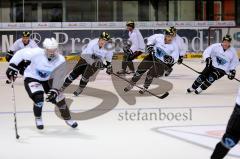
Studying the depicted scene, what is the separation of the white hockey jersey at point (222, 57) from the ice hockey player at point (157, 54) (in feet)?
2.01

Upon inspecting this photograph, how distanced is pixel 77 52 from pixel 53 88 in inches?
385

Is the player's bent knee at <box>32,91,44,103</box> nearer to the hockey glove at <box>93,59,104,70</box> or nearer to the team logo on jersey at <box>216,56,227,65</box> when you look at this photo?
the hockey glove at <box>93,59,104,70</box>

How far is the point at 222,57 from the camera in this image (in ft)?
31.7

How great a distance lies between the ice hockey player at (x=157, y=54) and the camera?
9.77m

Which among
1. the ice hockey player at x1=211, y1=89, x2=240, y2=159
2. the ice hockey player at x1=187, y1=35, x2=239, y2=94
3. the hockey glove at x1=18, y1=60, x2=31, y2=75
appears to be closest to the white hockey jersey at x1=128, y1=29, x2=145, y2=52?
the ice hockey player at x1=187, y1=35, x2=239, y2=94

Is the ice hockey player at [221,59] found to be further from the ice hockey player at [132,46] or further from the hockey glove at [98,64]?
the ice hockey player at [132,46]

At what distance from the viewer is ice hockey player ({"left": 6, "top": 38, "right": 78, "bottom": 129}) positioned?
6.39 metres

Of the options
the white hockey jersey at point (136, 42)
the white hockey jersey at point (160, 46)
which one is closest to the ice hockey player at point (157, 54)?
the white hockey jersey at point (160, 46)

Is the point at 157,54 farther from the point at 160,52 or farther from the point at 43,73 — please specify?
the point at 43,73

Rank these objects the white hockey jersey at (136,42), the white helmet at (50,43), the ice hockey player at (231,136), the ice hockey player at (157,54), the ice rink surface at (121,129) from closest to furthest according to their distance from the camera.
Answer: the ice hockey player at (231,136) < the ice rink surface at (121,129) < the white helmet at (50,43) < the ice hockey player at (157,54) < the white hockey jersey at (136,42)

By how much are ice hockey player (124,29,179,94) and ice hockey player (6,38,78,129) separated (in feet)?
11.0

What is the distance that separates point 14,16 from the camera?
16672mm

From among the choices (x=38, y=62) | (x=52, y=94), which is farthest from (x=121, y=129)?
(x=38, y=62)

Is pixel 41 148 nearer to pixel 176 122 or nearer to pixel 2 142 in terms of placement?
pixel 2 142
